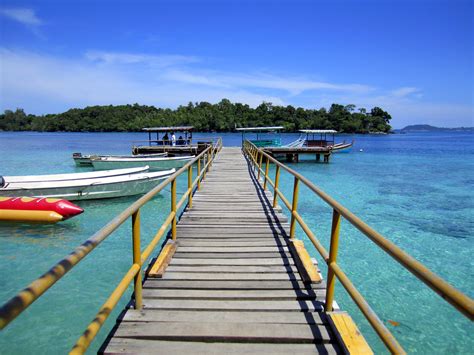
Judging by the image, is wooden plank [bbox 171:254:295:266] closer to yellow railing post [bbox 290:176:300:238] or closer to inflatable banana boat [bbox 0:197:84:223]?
yellow railing post [bbox 290:176:300:238]

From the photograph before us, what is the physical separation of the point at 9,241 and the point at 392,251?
33.4 feet

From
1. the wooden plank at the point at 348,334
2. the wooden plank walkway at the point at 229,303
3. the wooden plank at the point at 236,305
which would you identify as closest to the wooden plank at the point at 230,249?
the wooden plank walkway at the point at 229,303

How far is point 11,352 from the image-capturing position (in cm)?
463

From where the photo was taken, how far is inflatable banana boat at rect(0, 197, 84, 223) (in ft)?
31.9

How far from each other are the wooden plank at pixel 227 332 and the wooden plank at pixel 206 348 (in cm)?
4

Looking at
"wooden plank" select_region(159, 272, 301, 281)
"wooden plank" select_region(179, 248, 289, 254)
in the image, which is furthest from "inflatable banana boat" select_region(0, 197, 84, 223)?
"wooden plank" select_region(159, 272, 301, 281)

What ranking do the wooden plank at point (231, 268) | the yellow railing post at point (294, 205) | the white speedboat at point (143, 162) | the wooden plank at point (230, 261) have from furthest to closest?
the white speedboat at point (143, 162) → the yellow railing post at point (294, 205) → the wooden plank at point (230, 261) → the wooden plank at point (231, 268)

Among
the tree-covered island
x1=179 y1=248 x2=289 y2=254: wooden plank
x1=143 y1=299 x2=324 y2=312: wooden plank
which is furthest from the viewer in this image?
the tree-covered island

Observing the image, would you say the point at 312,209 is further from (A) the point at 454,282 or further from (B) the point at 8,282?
(B) the point at 8,282

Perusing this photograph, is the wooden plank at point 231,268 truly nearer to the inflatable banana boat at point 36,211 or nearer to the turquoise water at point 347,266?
the turquoise water at point 347,266

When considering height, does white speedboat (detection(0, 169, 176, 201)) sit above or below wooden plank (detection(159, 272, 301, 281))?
below

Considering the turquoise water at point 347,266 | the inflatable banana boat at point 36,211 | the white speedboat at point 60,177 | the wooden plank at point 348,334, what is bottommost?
A: the turquoise water at point 347,266

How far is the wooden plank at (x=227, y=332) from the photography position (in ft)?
8.38

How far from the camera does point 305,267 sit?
12.3 feet
